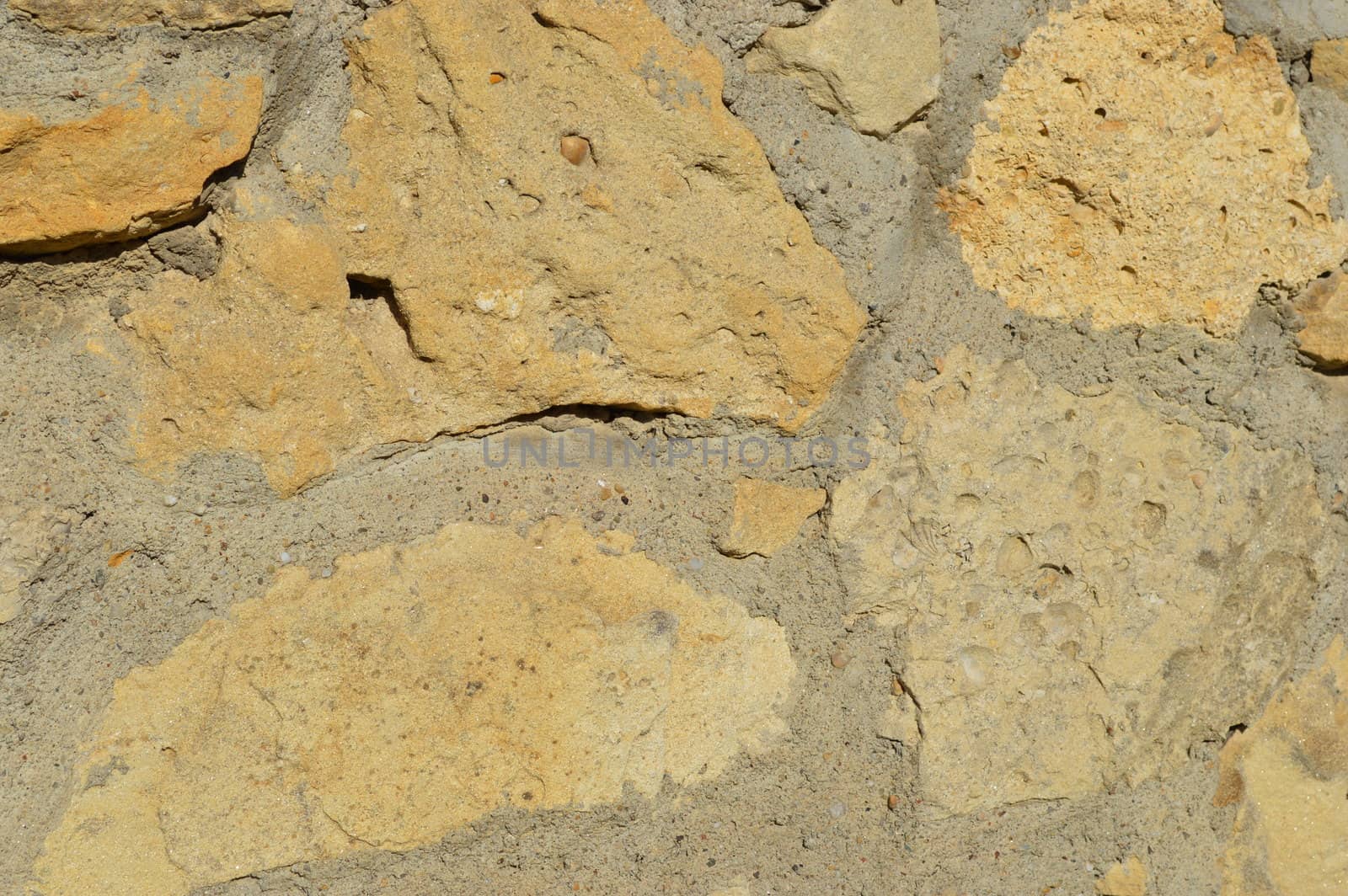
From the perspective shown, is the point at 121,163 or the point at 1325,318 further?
the point at 1325,318

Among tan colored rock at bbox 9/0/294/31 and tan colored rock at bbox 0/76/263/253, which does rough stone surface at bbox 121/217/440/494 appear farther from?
tan colored rock at bbox 9/0/294/31

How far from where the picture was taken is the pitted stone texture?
902mm

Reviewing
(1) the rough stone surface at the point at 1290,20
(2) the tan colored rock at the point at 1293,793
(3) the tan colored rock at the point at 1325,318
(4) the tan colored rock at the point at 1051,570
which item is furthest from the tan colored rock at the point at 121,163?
(2) the tan colored rock at the point at 1293,793

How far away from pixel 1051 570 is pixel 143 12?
2.98 ft

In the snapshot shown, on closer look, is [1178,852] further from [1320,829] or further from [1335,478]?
[1335,478]

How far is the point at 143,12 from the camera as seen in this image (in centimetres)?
86

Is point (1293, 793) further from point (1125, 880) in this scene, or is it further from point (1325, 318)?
point (1325, 318)

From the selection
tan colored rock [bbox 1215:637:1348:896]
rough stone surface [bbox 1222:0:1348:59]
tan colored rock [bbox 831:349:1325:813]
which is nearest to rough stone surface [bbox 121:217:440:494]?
tan colored rock [bbox 831:349:1325:813]

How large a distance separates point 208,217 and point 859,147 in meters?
0.55

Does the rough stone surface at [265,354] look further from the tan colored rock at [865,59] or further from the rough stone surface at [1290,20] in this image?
the rough stone surface at [1290,20]

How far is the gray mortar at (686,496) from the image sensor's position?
2.95 ft

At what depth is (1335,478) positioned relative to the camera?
1.14 meters

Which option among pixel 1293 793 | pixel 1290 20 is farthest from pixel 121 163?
pixel 1293 793

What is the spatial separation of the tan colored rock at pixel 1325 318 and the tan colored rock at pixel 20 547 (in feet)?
3.80
